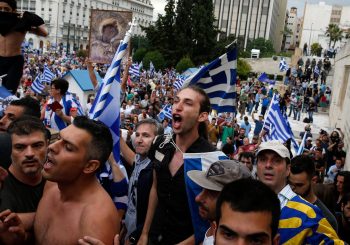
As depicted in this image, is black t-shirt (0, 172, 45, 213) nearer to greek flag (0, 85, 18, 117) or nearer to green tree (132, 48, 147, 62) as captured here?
greek flag (0, 85, 18, 117)

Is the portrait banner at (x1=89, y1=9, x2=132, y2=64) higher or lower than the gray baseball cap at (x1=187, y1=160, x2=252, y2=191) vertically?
higher

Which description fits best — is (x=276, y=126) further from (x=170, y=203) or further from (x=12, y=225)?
(x=12, y=225)

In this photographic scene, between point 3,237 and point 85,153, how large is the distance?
0.66 meters

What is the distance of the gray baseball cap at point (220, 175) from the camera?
246cm

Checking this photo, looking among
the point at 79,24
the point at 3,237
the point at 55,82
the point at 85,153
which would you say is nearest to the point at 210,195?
the point at 85,153

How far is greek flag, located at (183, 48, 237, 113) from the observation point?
5.53 metres

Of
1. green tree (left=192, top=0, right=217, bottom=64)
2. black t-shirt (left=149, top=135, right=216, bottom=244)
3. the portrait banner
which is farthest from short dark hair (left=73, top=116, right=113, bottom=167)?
green tree (left=192, top=0, right=217, bottom=64)

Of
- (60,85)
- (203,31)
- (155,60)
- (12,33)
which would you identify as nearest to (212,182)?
(12,33)

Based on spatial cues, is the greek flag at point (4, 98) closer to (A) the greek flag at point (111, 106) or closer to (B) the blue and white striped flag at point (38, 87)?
(A) the greek flag at point (111, 106)

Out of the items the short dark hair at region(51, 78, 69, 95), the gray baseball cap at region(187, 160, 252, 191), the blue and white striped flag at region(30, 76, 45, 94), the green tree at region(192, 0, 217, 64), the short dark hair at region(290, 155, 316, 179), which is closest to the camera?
the gray baseball cap at region(187, 160, 252, 191)

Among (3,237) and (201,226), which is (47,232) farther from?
(201,226)

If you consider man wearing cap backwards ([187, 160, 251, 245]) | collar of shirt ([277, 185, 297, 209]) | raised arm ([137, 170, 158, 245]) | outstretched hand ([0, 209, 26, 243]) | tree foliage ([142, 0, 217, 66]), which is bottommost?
raised arm ([137, 170, 158, 245])

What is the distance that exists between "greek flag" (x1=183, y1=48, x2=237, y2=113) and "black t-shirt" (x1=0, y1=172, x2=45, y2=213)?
3.08m

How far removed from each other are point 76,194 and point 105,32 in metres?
7.12
